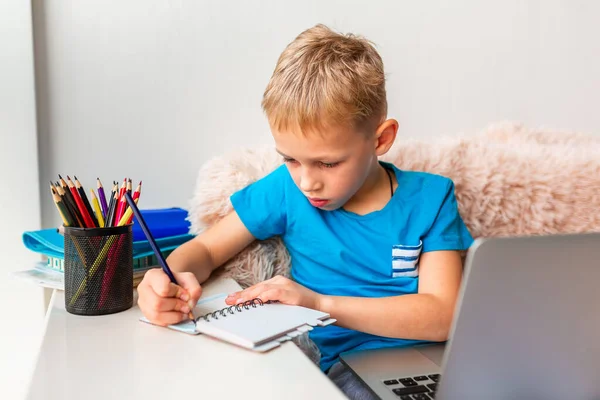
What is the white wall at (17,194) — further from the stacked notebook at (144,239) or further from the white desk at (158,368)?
the white desk at (158,368)

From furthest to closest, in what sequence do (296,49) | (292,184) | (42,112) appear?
(42,112)
(292,184)
(296,49)

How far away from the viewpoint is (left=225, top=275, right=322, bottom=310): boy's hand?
77 cm

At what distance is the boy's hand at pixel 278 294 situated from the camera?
30.3 inches

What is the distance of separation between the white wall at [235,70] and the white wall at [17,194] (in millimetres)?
42

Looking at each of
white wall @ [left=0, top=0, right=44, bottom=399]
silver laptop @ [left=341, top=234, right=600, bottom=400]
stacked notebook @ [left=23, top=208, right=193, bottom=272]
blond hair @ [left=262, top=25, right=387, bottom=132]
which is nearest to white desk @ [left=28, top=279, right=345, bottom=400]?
silver laptop @ [left=341, top=234, right=600, bottom=400]

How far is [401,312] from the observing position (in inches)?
34.1

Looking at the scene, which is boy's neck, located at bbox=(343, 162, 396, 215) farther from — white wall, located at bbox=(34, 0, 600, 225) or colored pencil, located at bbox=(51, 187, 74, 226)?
colored pencil, located at bbox=(51, 187, 74, 226)

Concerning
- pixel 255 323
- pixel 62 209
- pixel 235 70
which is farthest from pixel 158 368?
pixel 235 70

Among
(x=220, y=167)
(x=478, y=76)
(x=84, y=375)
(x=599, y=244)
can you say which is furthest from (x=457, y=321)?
(x=478, y=76)

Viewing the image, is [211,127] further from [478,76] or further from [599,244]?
[599,244]

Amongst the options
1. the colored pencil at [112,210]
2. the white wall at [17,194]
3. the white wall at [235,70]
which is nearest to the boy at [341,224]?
the colored pencil at [112,210]

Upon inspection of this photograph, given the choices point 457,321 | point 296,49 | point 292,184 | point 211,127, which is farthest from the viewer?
point 211,127

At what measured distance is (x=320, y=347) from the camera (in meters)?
1.01

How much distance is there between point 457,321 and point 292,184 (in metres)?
0.61
